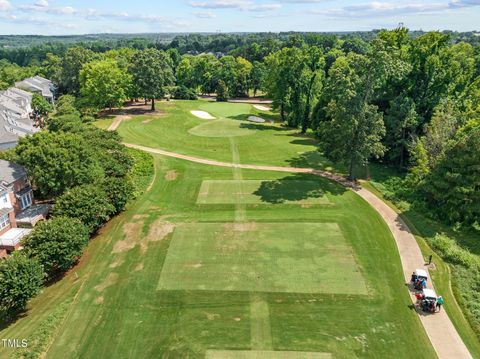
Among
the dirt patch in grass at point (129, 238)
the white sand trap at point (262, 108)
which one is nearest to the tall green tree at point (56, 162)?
the dirt patch in grass at point (129, 238)

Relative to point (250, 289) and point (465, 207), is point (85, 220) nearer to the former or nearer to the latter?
point (250, 289)

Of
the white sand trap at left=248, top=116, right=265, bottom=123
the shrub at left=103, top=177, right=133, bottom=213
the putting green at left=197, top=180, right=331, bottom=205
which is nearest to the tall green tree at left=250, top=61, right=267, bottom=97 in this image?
the white sand trap at left=248, top=116, right=265, bottom=123

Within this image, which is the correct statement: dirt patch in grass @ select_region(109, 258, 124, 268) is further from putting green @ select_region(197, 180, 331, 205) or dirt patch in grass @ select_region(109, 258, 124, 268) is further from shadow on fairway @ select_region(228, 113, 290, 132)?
shadow on fairway @ select_region(228, 113, 290, 132)

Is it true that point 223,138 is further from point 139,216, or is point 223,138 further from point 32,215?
point 32,215

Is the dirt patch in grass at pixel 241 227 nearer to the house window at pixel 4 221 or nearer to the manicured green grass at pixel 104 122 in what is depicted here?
the house window at pixel 4 221

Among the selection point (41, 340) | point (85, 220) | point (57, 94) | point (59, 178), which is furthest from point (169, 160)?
point (57, 94)

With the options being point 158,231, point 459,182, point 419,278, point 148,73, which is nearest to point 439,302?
point 419,278
